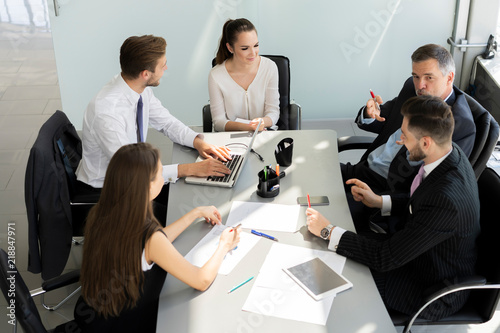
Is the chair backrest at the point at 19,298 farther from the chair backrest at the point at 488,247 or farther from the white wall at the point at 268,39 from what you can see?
the white wall at the point at 268,39

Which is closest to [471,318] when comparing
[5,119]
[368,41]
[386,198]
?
[386,198]

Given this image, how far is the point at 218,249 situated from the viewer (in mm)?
2031

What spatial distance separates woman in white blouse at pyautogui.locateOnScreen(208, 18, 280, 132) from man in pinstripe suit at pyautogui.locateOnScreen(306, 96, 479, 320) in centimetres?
141

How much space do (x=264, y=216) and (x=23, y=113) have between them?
3.96 metres

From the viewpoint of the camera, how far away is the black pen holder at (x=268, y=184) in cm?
251

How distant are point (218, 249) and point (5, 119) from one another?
4.14 meters

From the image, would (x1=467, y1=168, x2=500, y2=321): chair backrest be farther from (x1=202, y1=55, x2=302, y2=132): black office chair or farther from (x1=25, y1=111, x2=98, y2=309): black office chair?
(x1=25, y1=111, x2=98, y2=309): black office chair

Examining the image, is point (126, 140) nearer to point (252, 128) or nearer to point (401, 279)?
point (252, 128)

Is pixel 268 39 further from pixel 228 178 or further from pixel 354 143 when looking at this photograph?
pixel 228 178

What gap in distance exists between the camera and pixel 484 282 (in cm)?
Result: 201

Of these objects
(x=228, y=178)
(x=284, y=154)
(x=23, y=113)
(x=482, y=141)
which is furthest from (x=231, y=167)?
(x=23, y=113)

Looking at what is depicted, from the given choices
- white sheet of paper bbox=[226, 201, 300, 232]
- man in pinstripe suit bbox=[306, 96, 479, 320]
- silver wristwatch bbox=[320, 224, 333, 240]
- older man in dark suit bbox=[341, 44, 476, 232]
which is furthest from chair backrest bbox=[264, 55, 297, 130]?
silver wristwatch bbox=[320, 224, 333, 240]

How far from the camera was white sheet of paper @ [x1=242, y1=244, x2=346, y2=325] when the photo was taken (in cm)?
180

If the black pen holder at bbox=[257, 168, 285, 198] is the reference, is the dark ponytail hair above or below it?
above
